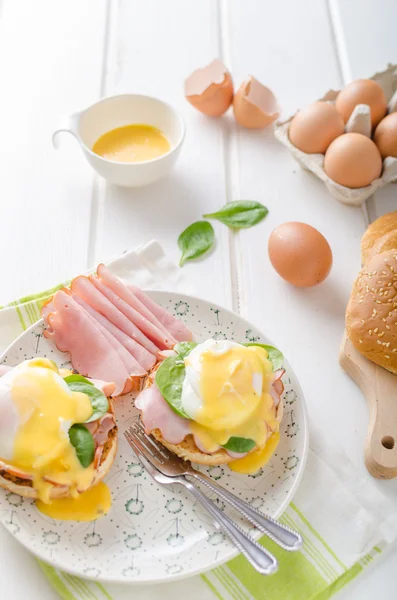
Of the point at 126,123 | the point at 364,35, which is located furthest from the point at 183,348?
the point at 364,35

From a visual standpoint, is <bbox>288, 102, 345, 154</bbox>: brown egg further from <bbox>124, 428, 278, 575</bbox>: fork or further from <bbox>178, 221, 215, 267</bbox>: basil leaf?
<bbox>124, 428, 278, 575</bbox>: fork

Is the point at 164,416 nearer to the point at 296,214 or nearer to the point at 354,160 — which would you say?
the point at 296,214

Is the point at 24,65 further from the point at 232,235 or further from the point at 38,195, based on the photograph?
the point at 232,235

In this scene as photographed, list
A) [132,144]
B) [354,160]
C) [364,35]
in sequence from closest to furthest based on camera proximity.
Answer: [354,160], [132,144], [364,35]

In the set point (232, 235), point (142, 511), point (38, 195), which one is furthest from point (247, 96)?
point (142, 511)

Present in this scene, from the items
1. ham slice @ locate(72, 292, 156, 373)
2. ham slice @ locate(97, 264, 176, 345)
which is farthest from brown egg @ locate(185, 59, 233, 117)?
ham slice @ locate(72, 292, 156, 373)
